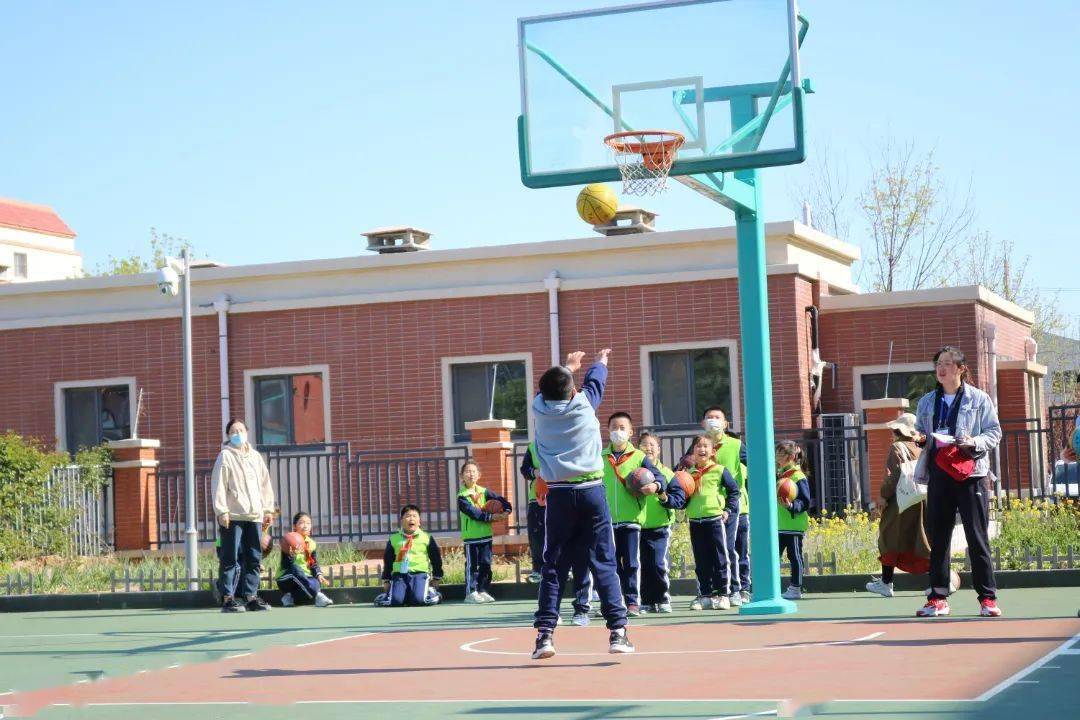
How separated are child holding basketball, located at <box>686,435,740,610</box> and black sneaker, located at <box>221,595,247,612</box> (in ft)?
16.8

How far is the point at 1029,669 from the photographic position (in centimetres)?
854

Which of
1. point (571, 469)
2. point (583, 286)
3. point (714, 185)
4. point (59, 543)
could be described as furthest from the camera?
point (583, 286)

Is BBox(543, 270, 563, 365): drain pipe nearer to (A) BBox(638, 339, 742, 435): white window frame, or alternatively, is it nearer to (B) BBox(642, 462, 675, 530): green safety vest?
(A) BBox(638, 339, 742, 435): white window frame

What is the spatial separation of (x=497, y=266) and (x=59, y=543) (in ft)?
26.4

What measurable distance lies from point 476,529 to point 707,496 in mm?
3636

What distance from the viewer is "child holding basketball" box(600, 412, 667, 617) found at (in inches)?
522

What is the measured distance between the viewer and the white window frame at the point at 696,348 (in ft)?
80.5

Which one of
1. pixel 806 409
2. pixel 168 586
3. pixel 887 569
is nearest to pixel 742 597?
pixel 887 569

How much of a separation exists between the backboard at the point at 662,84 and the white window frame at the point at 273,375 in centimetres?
1334

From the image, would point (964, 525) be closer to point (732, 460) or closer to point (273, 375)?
point (732, 460)

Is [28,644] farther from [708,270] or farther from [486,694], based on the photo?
[708,270]

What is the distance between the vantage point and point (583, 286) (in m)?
25.2

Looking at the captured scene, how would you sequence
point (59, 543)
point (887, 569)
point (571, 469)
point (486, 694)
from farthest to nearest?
point (59, 543) → point (887, 569) → point (571, 469) → point (486, 694)

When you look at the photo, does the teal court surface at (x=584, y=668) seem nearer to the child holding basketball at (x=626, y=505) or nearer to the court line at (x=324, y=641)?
the court line at (x=324, y=641)
